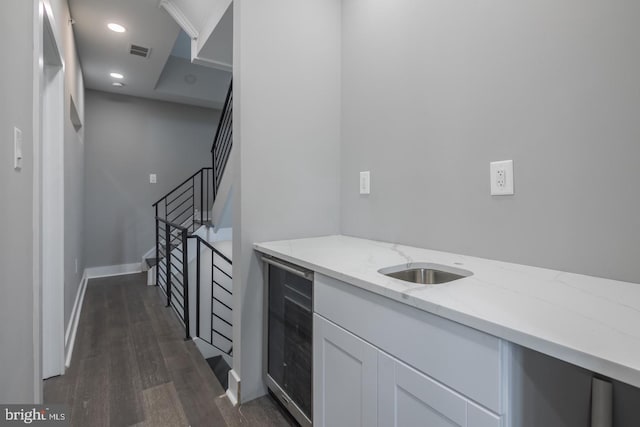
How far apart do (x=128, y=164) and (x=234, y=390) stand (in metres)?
4.23

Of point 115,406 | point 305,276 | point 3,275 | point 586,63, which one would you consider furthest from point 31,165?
point 586,63

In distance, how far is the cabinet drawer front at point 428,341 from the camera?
2.21 ft

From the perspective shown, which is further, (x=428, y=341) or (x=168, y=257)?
(x=168, y=257)

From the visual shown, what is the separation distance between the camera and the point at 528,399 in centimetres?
67

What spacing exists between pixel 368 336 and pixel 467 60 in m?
1.18

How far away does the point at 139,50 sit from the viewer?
10.8 ft

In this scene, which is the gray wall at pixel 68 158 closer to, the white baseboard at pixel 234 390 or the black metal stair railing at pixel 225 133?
the black metal stair railing at pixel 225 133

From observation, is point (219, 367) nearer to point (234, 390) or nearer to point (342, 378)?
point (234, 390)

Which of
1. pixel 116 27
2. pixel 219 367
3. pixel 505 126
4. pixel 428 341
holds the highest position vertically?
pixel 116 27

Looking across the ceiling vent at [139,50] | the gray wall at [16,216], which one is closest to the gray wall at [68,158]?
the ceiling vent at [139,50]

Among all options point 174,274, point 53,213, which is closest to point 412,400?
point 53,213

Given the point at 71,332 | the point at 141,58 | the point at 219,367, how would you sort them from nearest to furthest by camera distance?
the point at 71,332
the point at 219,367
the point at 141,58

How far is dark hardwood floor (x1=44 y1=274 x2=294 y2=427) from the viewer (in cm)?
158

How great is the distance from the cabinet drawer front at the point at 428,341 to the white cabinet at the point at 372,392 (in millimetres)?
28
